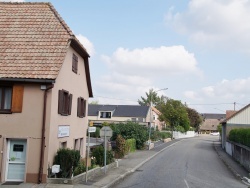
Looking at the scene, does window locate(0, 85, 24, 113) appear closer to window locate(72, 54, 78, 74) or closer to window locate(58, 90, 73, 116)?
window locate(58, 90, 73, 116)

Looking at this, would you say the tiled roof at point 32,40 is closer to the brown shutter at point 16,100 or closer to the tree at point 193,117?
the brown shutter at point 16,100

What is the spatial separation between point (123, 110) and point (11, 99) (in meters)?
64.0

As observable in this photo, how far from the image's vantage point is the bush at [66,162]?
16719mm

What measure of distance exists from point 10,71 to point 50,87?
203 cm

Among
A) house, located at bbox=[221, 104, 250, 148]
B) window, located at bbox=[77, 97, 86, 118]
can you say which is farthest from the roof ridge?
house, located at bbox=[221, 104, 250, 148]

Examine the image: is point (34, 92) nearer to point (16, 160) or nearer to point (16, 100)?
point (16, 100)

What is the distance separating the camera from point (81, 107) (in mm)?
23062

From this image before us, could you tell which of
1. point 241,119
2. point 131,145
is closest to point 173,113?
point 241,119

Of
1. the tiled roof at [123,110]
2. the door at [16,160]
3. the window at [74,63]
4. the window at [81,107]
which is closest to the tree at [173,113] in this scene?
the tiled roof at [123,110]

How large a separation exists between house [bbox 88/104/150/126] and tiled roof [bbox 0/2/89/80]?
5770 centimetres

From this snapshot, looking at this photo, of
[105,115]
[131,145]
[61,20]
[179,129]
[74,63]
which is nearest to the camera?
[61,20]

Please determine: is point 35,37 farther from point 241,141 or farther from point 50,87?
point 241,141

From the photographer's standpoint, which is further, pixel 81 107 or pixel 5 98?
pixel 81 107

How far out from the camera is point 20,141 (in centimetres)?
1667
